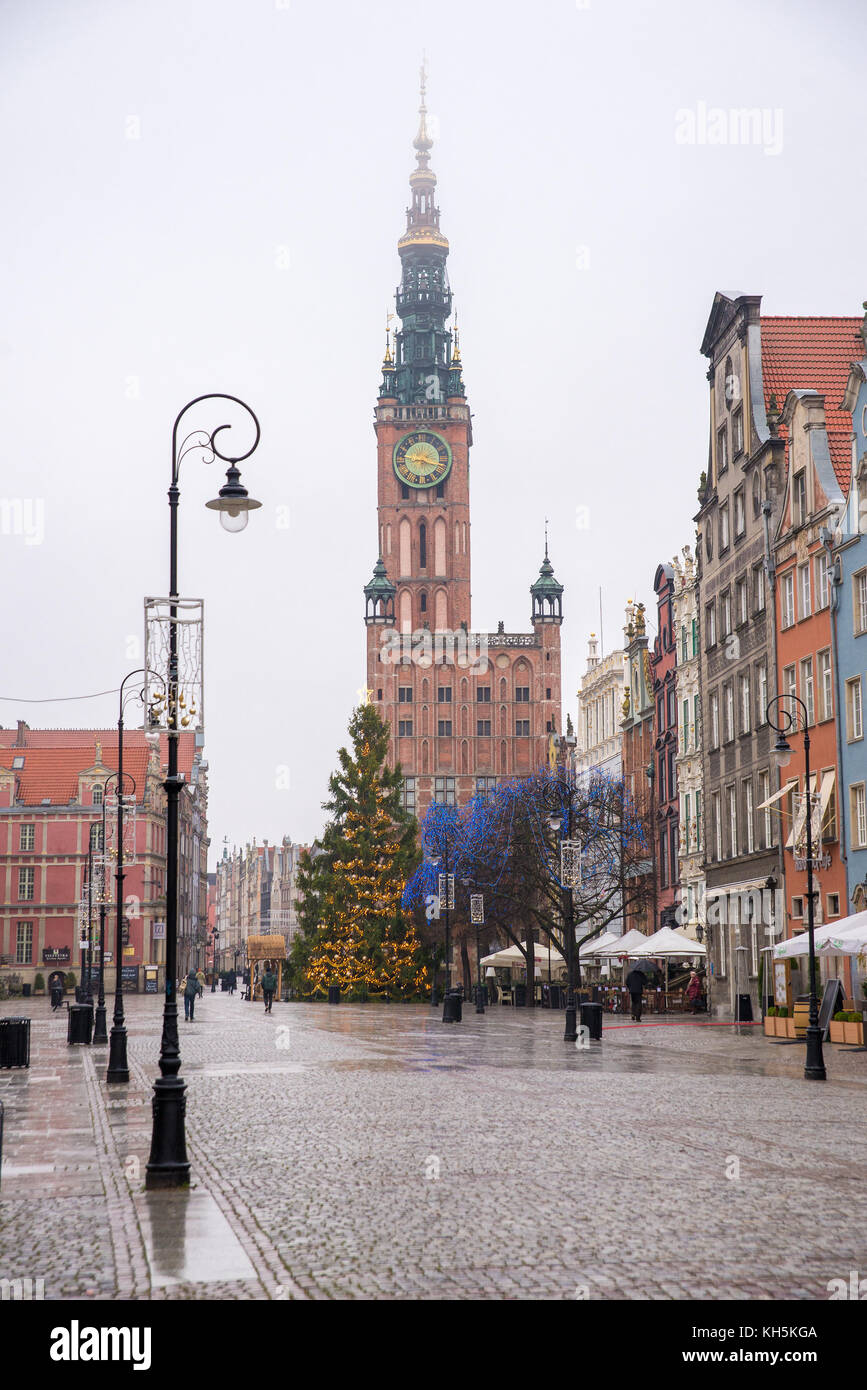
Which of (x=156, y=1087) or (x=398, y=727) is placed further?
(x=398, y=727)

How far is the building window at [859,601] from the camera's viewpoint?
38156 mm

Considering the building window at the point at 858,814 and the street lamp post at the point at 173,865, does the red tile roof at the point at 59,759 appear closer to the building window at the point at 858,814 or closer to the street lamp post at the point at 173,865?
the building window at the point at 858,814

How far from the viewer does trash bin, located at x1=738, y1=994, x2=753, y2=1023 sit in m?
41.4

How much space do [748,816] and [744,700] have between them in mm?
3547

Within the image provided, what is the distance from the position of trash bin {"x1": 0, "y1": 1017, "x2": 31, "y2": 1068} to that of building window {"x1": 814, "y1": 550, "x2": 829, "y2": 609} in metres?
23.1

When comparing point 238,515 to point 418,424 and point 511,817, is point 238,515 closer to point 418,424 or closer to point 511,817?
point 511,817

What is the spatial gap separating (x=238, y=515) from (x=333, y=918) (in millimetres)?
58673

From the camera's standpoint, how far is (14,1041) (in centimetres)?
2816

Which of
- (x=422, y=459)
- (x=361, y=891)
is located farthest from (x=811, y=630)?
(x=422, y=459)

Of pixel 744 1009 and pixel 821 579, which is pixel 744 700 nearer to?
pixel 821 579

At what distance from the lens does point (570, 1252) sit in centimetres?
1016

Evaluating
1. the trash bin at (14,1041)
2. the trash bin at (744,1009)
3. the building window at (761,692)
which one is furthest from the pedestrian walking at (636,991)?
the trash bin at (14,1041)

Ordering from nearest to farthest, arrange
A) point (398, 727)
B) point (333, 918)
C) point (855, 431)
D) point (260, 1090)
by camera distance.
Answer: point (260, 1090) → point (855, 431) → point (333, 918) → point (398, 727)
